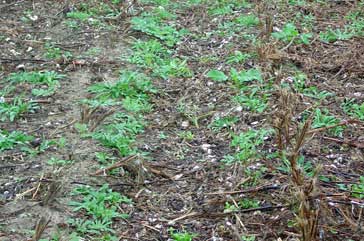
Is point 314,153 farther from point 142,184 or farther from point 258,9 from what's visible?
point 258,9

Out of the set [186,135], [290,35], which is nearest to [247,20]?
[290,35]

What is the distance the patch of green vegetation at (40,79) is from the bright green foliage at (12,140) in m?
0.62

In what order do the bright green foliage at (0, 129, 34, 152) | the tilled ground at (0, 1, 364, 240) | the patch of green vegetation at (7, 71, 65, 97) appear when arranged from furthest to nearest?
the patch of green vegetation at (7, 71, 65, 97) < the bright green foliage at (0, 129, 34, 152) < the tilled ground at (0, 1, 364, 240)

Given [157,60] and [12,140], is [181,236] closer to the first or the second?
[12,140]

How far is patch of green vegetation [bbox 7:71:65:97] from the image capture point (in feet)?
14.5

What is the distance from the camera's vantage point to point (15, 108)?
413cm

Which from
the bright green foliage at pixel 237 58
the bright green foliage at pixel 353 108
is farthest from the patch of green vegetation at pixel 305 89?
the bright green foliage at pixel 237 58

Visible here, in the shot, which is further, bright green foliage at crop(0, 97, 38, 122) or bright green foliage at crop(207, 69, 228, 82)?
bright green foliage at crop(207, 69, 228, 82)

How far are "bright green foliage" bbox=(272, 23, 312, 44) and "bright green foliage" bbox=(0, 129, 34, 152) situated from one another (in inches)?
92.4

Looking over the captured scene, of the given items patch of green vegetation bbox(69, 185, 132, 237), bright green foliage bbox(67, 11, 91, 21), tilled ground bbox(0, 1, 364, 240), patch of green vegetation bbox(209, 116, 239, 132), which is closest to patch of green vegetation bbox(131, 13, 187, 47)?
tilled ground bbox(0, 1, 364, 240)

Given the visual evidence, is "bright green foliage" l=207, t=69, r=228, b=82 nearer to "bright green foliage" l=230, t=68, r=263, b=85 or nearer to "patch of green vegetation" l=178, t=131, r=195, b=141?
"bright green foliage" l=230, t=68, r=263, b=85

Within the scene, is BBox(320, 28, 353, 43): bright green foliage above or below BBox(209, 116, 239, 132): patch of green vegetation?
below

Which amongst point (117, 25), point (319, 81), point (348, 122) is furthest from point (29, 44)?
point (348, 122)

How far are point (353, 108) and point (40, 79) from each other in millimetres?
2260
